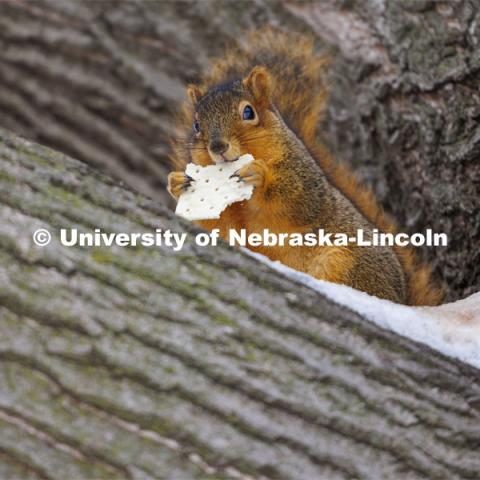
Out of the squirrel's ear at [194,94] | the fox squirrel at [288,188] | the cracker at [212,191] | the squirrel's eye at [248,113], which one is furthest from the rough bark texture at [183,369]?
the squirrel's ear at [194,94]

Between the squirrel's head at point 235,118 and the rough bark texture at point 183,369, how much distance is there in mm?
614

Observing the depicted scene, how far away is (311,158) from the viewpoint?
82.0 inches

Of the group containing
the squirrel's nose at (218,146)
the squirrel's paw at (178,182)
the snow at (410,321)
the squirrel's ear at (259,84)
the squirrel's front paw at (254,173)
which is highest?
the squirrel's ear at (259,84)

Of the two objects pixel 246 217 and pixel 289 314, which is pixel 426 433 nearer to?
pixel 289 314

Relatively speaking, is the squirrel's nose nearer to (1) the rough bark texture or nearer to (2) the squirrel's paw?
(2) the squirrel's paw

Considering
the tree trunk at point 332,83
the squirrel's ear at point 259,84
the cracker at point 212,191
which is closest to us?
the cracker at point 212,191

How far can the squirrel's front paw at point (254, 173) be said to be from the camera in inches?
71.8

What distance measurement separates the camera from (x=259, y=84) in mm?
2008

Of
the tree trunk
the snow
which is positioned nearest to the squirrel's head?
the tree trunk

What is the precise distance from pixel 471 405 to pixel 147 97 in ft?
5.28

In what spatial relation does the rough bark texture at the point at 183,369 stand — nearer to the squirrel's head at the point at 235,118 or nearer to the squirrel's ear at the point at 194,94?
the squirrel's head at the point at 235,118

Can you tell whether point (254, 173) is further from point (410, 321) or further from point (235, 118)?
point (410, 321)

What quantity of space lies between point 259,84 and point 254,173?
0.83ft

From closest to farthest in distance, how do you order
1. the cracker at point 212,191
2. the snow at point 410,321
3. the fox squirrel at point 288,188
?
the snow at point 410,321 < the cracker at point 212,191 < the fox squirrel at point 288,188
